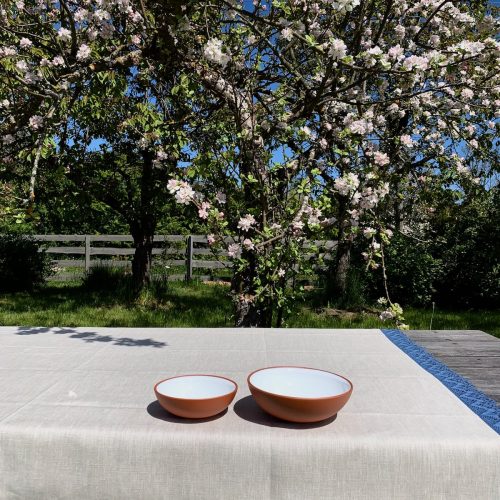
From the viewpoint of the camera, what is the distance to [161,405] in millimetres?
1265

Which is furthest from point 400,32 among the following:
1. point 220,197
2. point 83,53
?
point 83,53

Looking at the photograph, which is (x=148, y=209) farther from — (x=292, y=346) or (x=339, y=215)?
(x=292, y=346)

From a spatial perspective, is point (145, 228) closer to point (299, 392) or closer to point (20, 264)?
point (20, 264)

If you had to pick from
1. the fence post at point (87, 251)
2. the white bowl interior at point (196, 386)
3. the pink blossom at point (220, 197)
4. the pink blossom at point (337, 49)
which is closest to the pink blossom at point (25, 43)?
the pink blossom at point (220, 197)

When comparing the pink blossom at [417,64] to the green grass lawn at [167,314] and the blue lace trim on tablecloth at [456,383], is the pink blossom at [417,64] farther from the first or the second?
the green grass lawn at [167,314]

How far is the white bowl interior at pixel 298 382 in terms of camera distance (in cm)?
137

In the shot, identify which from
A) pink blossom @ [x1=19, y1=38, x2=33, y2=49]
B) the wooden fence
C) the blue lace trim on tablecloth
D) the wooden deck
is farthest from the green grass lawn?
the blue lace trim on tablecloth

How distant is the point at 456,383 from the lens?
1.56 m

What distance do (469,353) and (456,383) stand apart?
49cm

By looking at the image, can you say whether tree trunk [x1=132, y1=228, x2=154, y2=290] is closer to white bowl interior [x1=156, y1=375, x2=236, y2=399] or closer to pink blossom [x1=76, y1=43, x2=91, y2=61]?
pink blossom [x1=76, y1=43, x2=91, y2=61]

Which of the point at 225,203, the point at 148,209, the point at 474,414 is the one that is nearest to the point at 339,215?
the point at 225,203

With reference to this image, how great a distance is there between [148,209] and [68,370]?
4686mm

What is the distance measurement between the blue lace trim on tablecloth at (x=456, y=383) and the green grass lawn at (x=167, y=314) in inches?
122

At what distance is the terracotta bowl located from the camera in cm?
120
